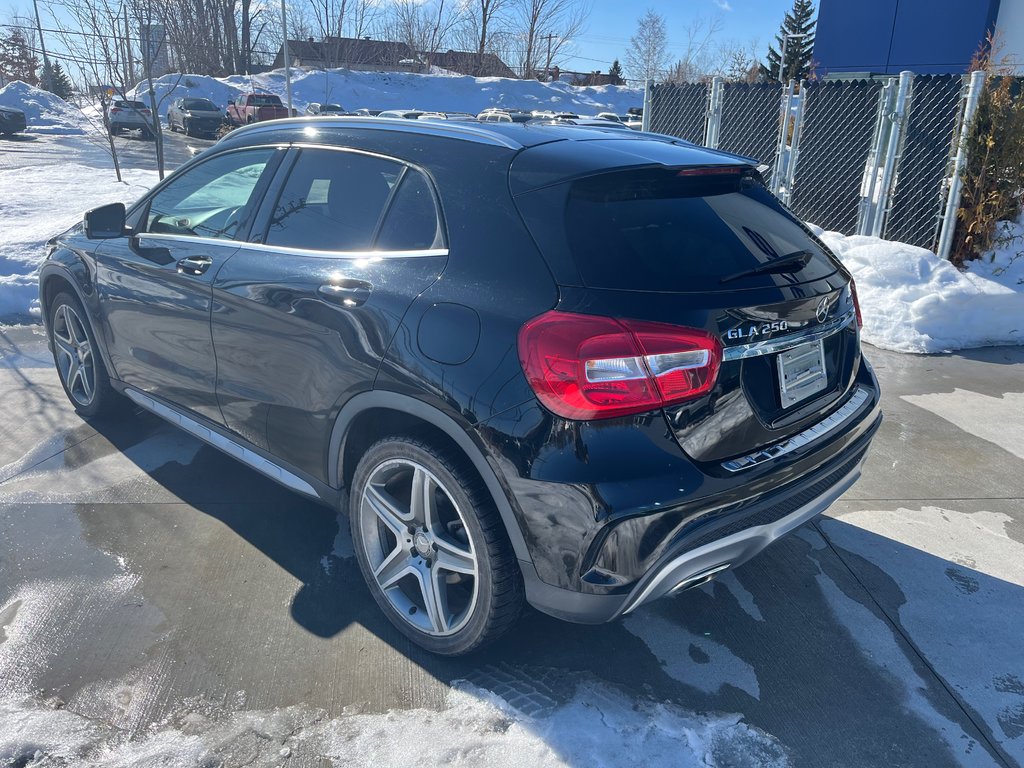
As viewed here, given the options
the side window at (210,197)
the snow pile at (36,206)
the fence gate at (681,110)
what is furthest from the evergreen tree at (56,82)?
the side window at (210,197)

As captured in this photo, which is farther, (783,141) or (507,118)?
(507,118)

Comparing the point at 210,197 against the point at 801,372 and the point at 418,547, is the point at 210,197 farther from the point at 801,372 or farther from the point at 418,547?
the point at 801,372

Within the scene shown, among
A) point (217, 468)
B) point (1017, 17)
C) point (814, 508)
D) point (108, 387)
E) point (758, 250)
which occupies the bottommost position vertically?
point (217, 468)

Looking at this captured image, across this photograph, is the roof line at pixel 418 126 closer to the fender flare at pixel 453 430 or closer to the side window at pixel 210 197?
the side window at pixel 210 197

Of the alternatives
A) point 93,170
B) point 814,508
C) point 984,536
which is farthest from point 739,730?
point 93,170

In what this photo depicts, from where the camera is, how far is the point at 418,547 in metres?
2.75

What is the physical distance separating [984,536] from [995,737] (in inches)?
55.1

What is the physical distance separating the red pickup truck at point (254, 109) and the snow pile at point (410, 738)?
29642mm

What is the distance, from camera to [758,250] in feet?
8.70

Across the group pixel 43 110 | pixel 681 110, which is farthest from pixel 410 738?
pixel 43 110

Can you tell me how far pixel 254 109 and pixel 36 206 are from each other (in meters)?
21.4

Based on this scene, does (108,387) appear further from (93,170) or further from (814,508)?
(93,170)

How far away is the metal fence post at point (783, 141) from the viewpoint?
9.58 m

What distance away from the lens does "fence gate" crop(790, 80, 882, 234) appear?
29.2 ft
